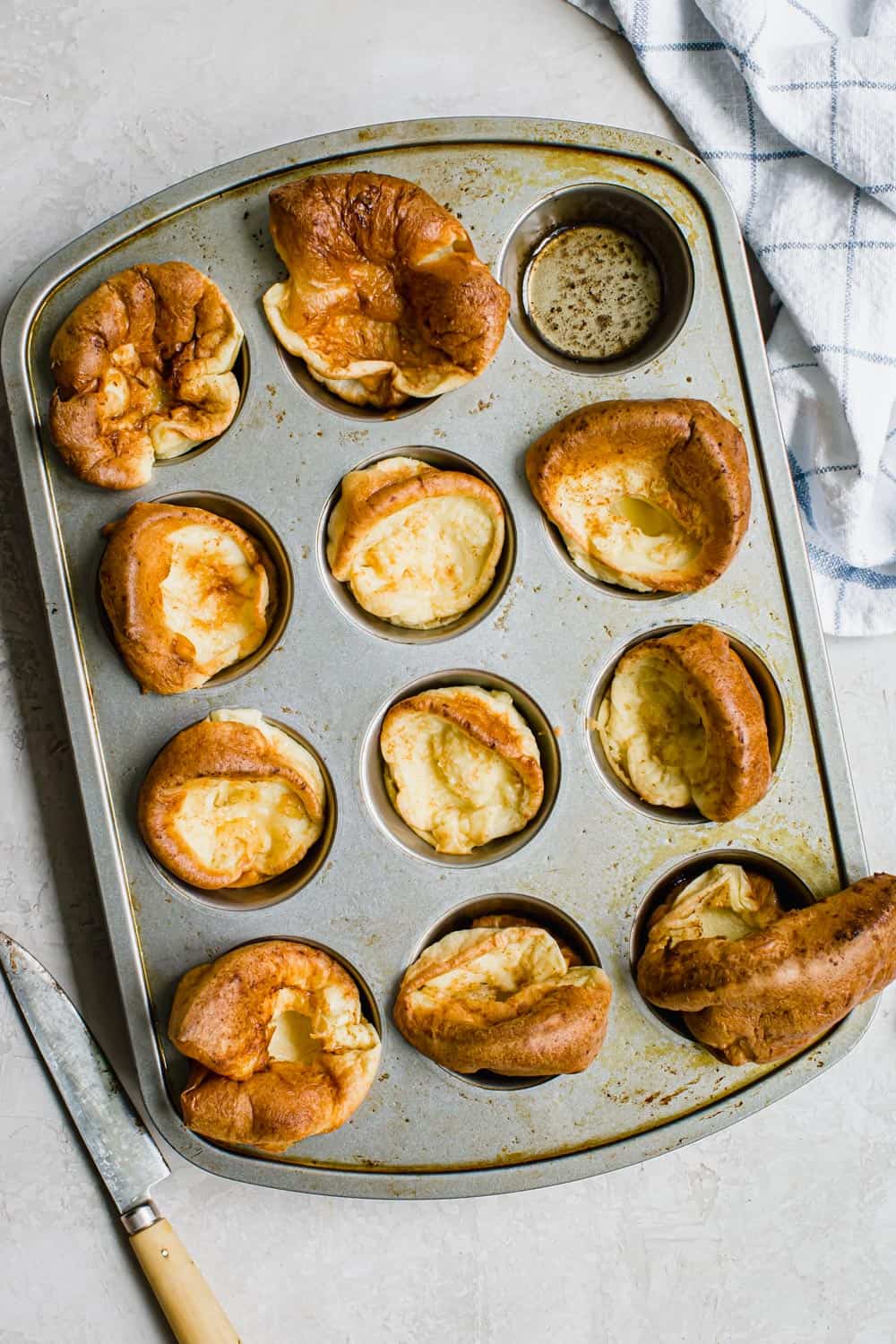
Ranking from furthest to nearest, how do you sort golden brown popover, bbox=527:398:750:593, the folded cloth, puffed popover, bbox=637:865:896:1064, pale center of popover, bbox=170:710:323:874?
the folded cloth → pale center of popover, bbox=170:710:323:874 → golden brown popover, bbox=527:398:750:593 → puffed popover, bbox=637:865:896:1064

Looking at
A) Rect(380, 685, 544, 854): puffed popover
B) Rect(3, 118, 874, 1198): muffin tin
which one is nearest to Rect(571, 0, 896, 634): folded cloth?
Rect(3, 118, 874, 1198): muffin tin

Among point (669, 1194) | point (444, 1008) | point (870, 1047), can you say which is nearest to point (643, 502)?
point (444, 1008)

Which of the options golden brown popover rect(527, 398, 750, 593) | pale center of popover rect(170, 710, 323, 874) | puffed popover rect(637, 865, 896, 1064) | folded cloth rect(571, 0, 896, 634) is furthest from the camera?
folded cloth rect(571, 0, 896, 634)

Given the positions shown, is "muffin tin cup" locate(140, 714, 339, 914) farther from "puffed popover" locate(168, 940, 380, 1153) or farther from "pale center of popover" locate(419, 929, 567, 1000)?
"pale center of popover" locate(419, 929, 567, 1000)

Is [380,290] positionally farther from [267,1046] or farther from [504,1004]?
[267,1046]

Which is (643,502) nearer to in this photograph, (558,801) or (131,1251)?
(558,801)

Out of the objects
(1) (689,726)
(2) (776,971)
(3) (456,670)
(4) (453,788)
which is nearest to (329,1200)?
(4) (453,788)

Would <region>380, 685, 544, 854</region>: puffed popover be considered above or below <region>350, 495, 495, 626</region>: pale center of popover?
below
